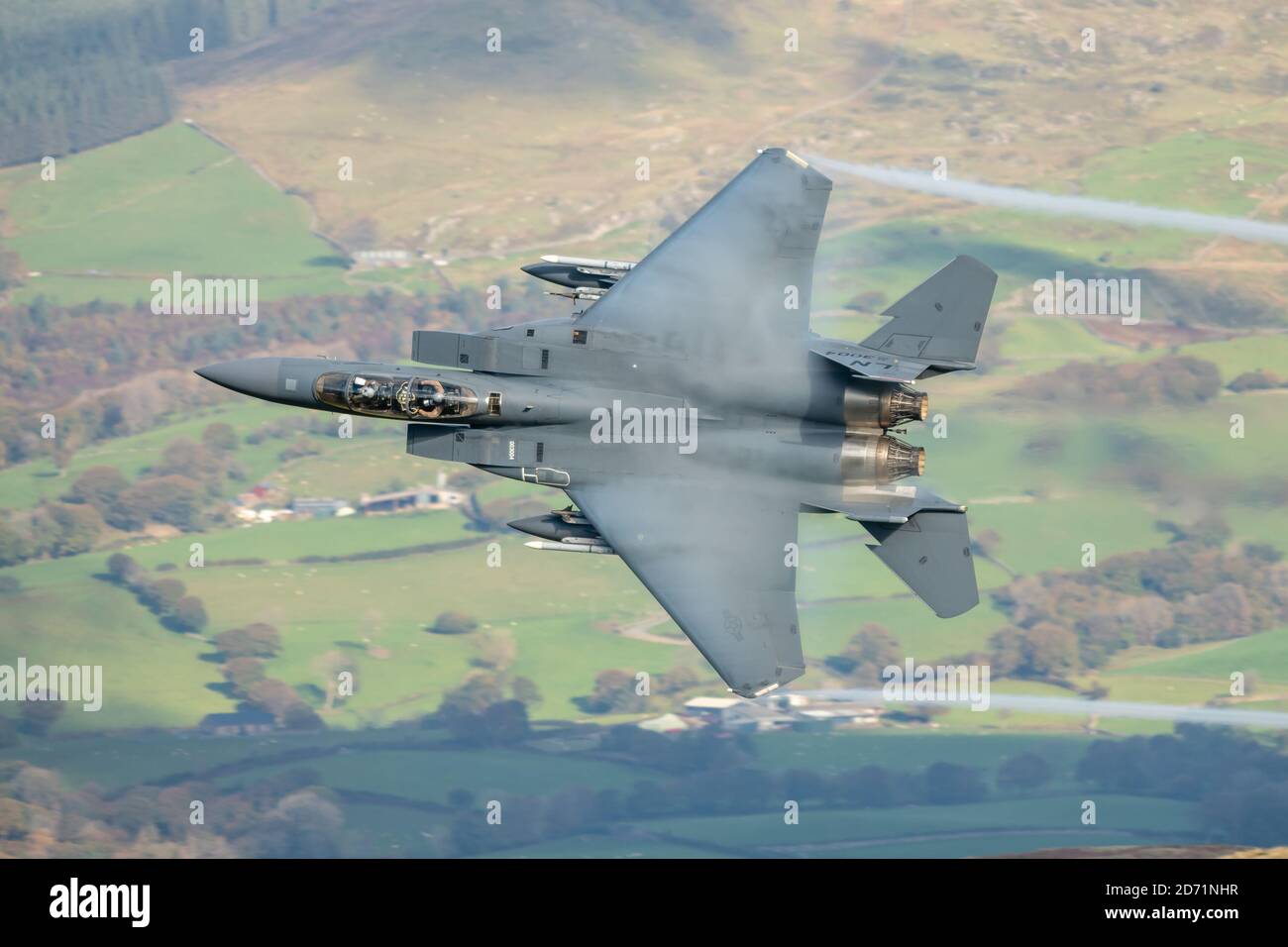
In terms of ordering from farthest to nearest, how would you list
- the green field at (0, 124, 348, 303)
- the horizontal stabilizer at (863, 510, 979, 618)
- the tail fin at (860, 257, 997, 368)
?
the green field at (0, 124, 348, 303)
the horizontal stabilizer at (863, 510, 979, 618)
the tail fin at (860, 257, 997, 368)

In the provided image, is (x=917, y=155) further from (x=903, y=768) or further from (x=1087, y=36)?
(x=903, y=768)

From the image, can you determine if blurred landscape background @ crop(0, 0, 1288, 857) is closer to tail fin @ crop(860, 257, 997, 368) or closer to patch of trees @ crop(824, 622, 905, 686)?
patch of trees @ crop(824, 622, 905, 686)

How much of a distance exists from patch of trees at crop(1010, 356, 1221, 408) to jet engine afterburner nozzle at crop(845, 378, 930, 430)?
64891 mm

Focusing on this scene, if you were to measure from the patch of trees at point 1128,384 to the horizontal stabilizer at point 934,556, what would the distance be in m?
64.2

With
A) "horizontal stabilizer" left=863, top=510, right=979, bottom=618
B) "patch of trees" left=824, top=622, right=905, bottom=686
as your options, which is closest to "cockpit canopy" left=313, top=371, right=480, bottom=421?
"horizontal stabilizer" left=863, top=510, right=979, bottom=618

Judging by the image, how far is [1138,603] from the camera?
118 metres

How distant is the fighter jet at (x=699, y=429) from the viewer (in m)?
38.5

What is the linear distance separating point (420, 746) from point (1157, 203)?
259 feet

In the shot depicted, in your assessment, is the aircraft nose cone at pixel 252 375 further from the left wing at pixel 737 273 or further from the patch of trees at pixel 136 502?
the patch of trees at pixel 136 502

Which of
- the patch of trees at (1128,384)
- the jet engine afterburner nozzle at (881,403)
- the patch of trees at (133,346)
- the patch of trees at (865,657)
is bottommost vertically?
the patch of trees at (865,657)

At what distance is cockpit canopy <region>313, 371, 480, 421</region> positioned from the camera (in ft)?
126

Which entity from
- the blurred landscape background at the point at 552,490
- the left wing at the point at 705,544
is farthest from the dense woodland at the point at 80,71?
the left wing at the point at 705,544

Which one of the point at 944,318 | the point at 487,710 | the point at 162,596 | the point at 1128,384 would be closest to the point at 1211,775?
the point at 1128,384

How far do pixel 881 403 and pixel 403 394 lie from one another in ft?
35.4
